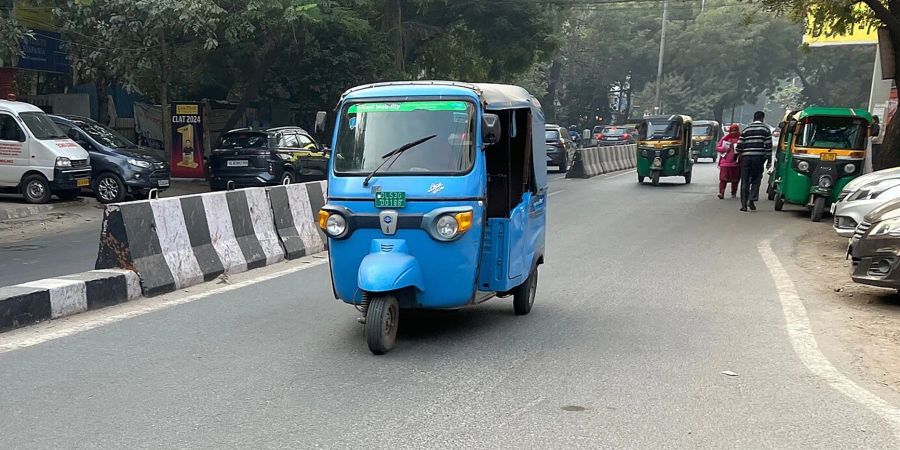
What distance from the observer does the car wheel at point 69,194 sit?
16508 mm

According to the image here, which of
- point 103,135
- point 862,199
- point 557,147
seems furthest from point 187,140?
point 862,199

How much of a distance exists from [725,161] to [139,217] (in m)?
14.3

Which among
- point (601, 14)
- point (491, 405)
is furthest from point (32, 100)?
point (601, 14)

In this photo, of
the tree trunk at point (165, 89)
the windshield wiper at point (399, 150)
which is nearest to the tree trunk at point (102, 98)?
the tree trunk at point (165, 89)

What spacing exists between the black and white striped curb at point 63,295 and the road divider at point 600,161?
20.8 metres

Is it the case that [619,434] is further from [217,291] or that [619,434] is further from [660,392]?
[217,291]

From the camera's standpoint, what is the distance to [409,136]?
6.29 meters

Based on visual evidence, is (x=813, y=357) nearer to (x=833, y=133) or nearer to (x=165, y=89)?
(x=833, y=133)

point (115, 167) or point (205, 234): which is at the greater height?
point (115, 167)

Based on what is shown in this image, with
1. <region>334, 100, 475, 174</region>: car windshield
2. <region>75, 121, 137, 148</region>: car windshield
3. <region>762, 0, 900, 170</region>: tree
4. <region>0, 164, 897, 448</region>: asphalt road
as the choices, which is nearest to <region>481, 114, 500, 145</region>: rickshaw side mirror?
<region>334, 100, 475, 174</region>: car windshield

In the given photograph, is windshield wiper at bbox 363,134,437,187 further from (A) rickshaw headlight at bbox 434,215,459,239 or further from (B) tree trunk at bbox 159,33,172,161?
(B) tree trunk at bbox 159,33,172,161

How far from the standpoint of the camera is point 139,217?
7.85 meters

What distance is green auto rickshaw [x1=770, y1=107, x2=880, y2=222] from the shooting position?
49.0ft

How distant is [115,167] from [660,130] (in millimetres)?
15292
